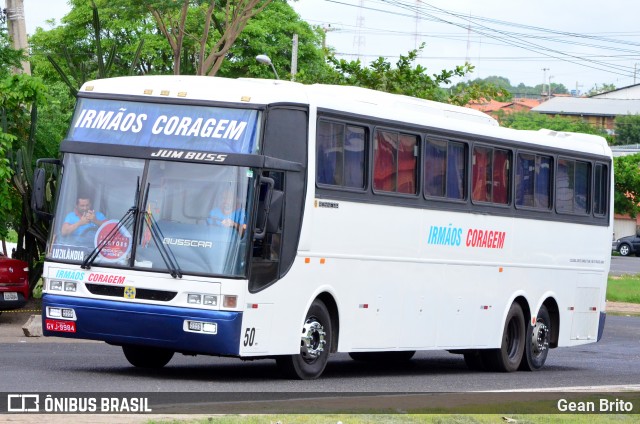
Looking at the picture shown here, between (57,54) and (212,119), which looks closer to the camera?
(212,119)

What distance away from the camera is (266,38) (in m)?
68.8

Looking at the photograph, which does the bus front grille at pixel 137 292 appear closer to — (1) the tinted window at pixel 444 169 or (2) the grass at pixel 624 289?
(1) the tinted window at pixel 444 169

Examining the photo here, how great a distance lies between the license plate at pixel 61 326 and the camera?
1458cm

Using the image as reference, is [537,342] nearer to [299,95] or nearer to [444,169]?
[444,169]

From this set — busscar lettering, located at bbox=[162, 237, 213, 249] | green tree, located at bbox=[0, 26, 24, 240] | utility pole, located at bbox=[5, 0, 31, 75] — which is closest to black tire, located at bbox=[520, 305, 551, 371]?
busscar lettering, located at bbox=[162, 237, 213, 249]

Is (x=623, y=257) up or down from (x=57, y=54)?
down

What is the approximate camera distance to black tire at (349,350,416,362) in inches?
797

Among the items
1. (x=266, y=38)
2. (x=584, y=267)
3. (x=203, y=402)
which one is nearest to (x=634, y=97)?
(x=266, y=38)

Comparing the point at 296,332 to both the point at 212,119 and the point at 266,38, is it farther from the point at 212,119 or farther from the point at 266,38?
the point at 266,38

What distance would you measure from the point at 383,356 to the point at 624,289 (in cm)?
2673

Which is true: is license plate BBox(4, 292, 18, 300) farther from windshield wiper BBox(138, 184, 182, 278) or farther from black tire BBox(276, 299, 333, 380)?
windshield wiper BBox(138, 184, 182, 278)

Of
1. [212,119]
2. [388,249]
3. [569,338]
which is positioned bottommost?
[569,338]

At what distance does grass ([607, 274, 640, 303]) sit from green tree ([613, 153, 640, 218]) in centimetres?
2770

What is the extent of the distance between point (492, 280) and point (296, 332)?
203 inches
